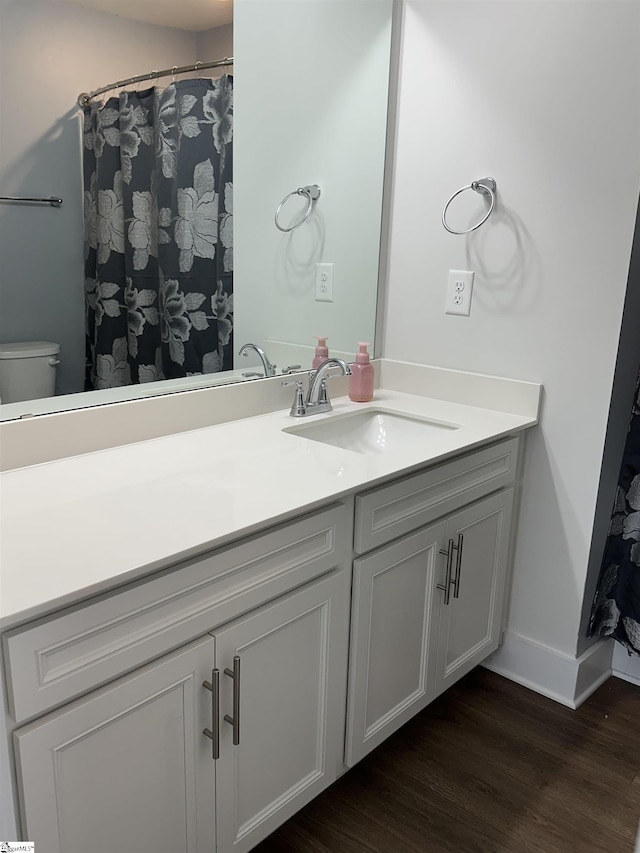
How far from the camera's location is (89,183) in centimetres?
143

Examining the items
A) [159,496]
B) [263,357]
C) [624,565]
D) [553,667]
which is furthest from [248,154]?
[553,667]

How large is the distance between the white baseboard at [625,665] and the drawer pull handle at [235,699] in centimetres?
145

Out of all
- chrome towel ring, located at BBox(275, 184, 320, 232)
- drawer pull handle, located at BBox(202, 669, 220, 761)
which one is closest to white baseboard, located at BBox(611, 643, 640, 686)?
drawer pull handle, located at BBox(202, 669, 220, 761)

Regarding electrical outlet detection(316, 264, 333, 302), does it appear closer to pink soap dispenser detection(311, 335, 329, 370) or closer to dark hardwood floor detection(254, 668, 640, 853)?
pink soap dispenser detection(311, 335, 329, 370)

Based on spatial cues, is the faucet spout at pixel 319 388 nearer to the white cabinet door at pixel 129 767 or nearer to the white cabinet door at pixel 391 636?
the white cabinet door at pixel 391 636

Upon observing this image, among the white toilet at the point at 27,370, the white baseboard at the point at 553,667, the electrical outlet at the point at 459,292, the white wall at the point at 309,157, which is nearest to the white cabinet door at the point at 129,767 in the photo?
the white toilet at the point at 27,370

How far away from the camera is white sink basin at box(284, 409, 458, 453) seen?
200 centimetres

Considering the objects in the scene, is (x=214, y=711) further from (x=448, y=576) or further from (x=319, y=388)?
(x=319, y=388)

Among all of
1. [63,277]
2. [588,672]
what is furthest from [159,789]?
[588,672]

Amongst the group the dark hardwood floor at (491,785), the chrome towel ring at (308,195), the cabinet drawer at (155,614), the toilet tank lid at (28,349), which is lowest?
the dark hardwood floor at (491,785)

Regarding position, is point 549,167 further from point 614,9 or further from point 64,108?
point 64,108

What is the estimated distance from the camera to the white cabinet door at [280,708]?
1.32 metres

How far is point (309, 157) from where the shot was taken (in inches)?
81.4

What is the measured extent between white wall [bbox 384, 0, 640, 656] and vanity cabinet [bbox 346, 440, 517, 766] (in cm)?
15
